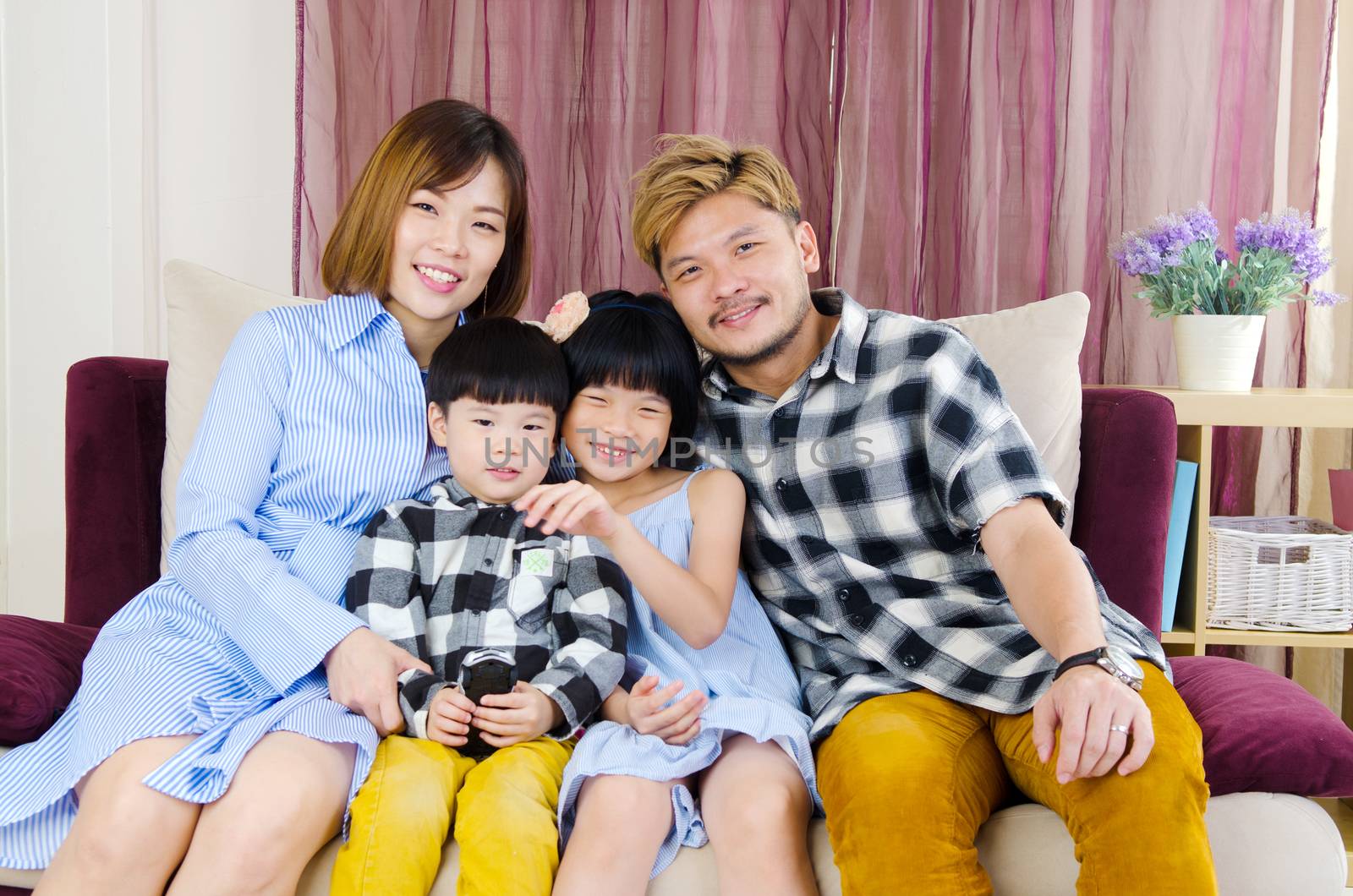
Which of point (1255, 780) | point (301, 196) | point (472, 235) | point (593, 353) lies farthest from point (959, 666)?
point (301, 196)

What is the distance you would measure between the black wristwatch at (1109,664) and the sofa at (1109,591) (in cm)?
16

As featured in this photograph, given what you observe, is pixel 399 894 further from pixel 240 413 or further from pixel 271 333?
pixel 271 333

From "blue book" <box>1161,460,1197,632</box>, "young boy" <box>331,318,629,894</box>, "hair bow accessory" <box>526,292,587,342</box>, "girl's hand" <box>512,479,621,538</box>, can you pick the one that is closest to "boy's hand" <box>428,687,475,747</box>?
"young boy" <box>331,318,629,894</box>

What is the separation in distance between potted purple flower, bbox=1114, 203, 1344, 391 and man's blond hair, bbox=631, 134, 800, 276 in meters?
0.93

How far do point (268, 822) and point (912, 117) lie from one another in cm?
192

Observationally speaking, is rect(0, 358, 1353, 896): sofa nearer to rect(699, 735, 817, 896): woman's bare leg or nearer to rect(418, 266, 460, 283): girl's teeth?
rect(699, 735, 817, 896): woman's bare leg

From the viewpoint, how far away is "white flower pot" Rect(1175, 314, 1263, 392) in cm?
195

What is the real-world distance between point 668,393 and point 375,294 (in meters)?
0.44

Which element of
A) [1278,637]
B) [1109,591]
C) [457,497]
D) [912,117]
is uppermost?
[912,117]

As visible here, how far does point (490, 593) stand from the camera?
4.13 ft

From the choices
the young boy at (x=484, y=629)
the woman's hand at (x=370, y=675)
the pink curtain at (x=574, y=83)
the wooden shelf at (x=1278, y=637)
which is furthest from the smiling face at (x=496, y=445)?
the wooden shelf at (x=1278, y=637)

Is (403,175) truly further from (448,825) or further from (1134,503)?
(1134,503)

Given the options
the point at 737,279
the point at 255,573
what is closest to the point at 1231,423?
the point at 737,279

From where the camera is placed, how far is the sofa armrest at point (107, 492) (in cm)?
143
